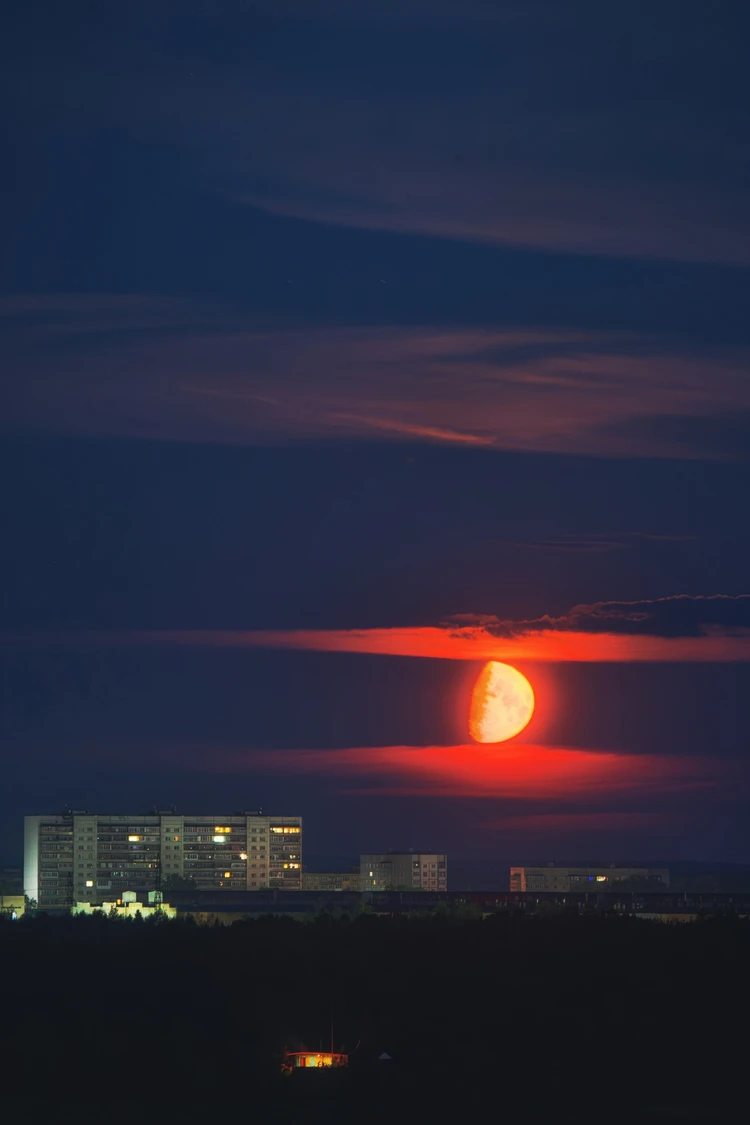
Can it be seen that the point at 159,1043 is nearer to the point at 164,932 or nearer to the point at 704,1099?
the point at 704,1099

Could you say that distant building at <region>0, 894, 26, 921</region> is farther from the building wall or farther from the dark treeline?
the dark treeline

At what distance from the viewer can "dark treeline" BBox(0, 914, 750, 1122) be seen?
76188mm

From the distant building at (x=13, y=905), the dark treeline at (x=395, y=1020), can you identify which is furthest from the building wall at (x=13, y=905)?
the dark treeline at (x=395, y=1020)

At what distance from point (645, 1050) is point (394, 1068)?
35.7ft

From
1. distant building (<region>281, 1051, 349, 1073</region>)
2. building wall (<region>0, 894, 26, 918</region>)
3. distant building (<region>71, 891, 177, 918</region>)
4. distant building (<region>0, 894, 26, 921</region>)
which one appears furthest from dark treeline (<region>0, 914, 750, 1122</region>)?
building wall (<region>0, 894, 26, 918</region>)

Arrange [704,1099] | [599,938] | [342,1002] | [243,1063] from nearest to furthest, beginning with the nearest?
[704,1099] < [243,1063] < [342,1002] < [599,938]

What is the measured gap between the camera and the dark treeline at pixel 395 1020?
76.2m

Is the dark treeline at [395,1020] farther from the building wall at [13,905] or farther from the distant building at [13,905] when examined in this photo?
the building wall at [13,905]

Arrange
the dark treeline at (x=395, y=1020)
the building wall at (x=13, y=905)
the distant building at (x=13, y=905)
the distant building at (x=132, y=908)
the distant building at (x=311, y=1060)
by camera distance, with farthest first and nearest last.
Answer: the building wall at (x=13, y=905), the distant building at (x=13, y=905), the distant building at (x=132, y=908), the distant building at (x=311, y=1060), the dark treeline at (x=395, y=1020)

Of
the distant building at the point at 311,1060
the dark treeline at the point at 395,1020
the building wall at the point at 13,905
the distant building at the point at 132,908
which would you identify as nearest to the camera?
the dark treeline at the point at 395,1020

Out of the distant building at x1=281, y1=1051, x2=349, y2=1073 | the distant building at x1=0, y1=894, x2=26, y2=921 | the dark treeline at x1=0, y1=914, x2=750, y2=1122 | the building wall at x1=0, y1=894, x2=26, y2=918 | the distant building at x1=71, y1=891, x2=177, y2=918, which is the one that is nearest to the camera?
the dark treeline at x1=0, y1=914, x2=750, y2=1122

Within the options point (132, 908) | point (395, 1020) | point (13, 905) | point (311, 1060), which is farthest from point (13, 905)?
point (311, 1060)

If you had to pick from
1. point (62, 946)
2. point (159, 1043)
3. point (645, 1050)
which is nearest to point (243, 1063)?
point (159, 1043)

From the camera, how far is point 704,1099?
7650 cm
